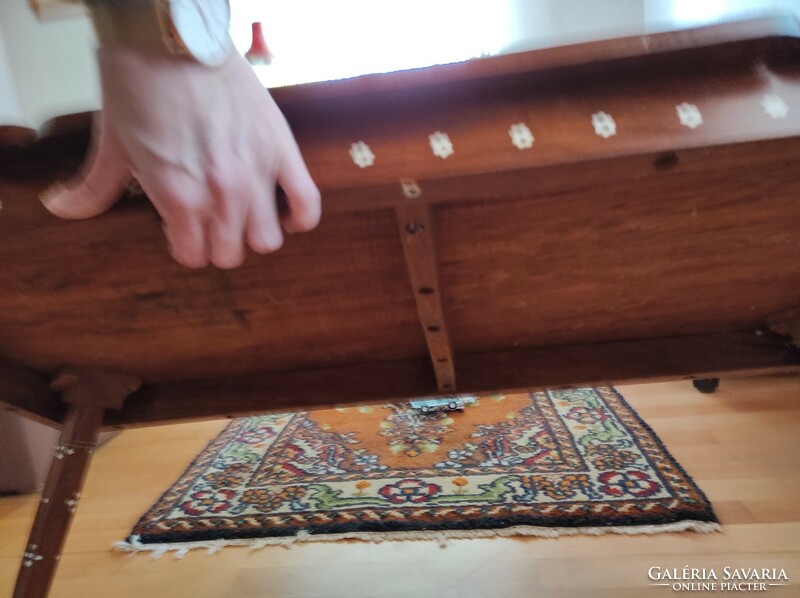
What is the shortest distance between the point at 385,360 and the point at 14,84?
2478mm

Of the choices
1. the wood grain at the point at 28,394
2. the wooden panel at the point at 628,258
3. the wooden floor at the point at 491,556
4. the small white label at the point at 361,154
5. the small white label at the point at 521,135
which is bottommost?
the wooden floor at the point at 491,556

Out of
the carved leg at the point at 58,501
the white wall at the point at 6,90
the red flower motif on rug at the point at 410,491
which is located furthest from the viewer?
the white wall at the point at 6,90

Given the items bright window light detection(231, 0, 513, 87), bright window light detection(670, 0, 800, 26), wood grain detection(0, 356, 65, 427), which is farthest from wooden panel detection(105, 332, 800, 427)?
bright window light detection(231, 0, 513, 87)

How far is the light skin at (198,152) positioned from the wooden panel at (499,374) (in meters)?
0.44

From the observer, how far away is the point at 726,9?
1.55 m

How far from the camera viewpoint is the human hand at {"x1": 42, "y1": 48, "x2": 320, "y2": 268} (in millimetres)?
386

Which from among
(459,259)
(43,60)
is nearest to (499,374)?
(459,259)

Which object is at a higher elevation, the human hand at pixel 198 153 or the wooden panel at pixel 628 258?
the wooden panel at pixel 628 258

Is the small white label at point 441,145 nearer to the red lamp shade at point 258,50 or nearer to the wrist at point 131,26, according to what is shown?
the wrist at point 131,26

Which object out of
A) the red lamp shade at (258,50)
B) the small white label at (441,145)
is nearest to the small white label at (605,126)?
the small white label at (441,145)

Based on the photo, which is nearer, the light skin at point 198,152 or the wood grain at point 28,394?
the light skin at point 198,152

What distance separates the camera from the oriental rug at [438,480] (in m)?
1.24

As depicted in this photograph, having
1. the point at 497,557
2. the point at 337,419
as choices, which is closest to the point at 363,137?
the point at 497,557

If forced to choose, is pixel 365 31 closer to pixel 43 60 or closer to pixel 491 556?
pixel 43 60
